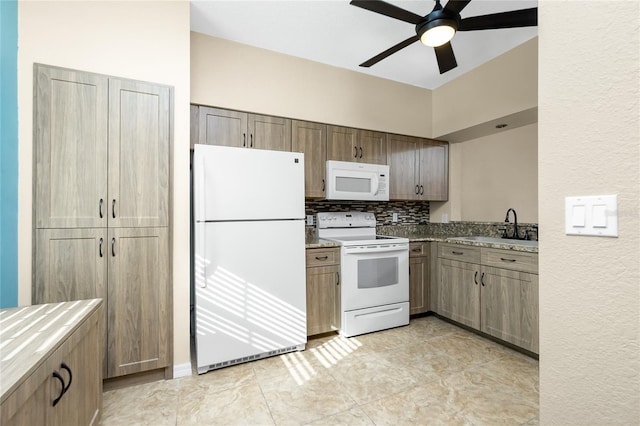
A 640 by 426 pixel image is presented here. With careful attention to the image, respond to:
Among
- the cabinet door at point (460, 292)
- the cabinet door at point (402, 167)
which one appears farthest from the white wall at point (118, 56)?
the cabinet door at point (460, 292)

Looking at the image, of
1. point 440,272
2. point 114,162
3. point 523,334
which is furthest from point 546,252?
point 440,272

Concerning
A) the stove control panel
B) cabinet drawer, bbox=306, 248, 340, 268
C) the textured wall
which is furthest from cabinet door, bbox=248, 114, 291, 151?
the textured wall

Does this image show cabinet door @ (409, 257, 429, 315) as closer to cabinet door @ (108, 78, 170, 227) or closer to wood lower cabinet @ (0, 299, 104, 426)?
cabinet door @ (108, 78, 170, 227)

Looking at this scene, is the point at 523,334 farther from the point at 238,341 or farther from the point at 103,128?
the point at 103,128

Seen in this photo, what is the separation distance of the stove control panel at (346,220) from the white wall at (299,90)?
102cm

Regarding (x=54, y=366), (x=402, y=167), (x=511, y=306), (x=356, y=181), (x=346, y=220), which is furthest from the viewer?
(x=402, y=167)

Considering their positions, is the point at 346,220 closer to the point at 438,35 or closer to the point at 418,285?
the point at 418,285

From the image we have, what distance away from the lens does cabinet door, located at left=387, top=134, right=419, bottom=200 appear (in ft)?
11.5

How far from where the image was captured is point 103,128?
1.94 meters

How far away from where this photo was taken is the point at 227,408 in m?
1.80

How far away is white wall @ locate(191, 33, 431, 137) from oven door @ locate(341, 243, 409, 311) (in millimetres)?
1414

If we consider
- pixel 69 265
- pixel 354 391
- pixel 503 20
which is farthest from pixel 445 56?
pixel 69 265

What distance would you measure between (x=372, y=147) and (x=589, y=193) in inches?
107

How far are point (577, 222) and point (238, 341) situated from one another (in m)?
2.25
